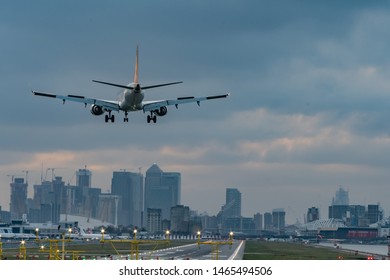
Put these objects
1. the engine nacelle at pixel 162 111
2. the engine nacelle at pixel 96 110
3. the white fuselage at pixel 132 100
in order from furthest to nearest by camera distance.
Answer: the engine nacelle at pixel 162 111, the engine nacelle at pixel 96 110, the white fuselage at pixel 132 100

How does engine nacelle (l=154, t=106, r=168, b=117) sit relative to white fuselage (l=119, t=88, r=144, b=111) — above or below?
below

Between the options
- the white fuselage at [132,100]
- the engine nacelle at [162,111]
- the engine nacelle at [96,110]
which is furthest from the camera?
the engine nacelle at [162,111]

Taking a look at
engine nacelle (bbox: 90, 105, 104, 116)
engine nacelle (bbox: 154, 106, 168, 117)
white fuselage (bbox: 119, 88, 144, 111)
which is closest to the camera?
white fuselage (bbox: 119, 88, 144, 111)

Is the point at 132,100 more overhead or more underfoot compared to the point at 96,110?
more overhead

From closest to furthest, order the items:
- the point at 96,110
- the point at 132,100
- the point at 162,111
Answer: the point at 132,100, the point at 162,111, the point at 96,110

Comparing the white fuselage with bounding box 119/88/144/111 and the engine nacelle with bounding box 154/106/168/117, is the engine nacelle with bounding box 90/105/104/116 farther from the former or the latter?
the engine nacelle with bounding box 154/106/168/117

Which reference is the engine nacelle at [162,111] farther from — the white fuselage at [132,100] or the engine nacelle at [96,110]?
the engine nacelle at [96,110]

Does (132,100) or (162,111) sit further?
(162,111)

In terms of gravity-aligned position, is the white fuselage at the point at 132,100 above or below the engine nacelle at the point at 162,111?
above

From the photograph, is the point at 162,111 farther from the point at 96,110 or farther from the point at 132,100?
the point at 96,110
